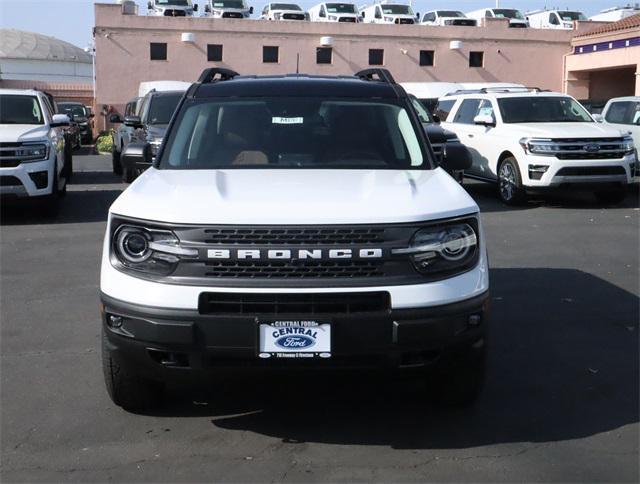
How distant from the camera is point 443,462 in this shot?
3904mm

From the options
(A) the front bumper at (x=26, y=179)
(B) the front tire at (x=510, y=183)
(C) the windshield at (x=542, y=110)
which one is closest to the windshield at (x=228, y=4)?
(C) the windshield at (x=542, y=110)

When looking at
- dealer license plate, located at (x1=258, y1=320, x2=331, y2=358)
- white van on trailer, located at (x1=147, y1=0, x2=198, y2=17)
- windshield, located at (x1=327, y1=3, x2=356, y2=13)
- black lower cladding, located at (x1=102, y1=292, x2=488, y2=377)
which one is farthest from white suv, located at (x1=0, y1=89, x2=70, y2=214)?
windshield, located at (x1=327, y1=3, x2=356, y2=13)

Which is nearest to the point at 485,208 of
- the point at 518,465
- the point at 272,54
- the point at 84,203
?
the point at 84,203

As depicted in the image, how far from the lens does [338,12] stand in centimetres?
4150

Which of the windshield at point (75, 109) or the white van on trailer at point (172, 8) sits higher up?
the white van on trailer at point (172, 8)

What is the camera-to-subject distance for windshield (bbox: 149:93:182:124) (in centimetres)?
1419

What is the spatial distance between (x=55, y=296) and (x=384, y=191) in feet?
13.5

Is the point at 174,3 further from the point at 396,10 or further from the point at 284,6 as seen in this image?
the point at 396,10

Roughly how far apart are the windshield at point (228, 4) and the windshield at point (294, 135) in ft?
120

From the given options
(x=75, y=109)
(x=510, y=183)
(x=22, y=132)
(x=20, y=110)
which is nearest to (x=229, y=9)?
(x=75, y=109)

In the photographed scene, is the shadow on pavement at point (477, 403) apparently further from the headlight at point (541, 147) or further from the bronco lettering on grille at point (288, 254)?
the headlight at point (541, 147)

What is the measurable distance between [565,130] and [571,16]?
34471mm

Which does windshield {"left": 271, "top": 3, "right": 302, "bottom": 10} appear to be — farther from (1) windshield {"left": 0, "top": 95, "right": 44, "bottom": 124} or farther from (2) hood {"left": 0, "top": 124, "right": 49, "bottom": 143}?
(2) hood {"left": 0, "top": 124, "right": 49, "bottom": 143}

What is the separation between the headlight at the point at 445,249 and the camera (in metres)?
3.89
